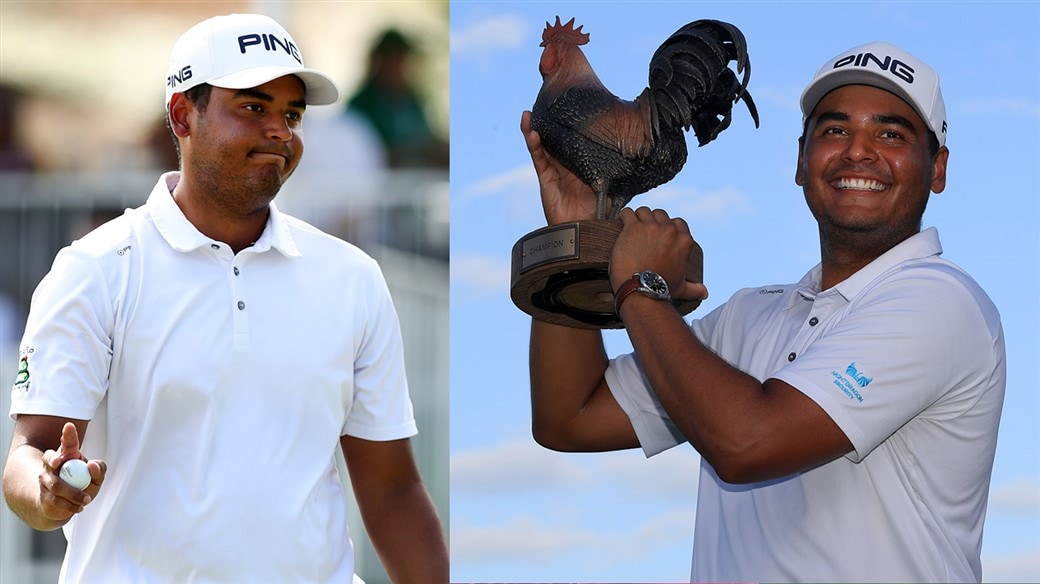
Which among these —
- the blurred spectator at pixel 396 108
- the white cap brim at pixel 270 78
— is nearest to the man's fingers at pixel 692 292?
the white cap brim at pixel 270 78


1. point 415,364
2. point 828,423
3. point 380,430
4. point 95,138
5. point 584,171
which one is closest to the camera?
point 828,423

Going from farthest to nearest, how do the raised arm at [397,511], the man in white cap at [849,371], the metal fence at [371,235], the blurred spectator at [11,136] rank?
the blurred spectator at [11,136] < the metal fence at [371,235] < the raised arm at [397,511] < the man in white cap at [849,371]


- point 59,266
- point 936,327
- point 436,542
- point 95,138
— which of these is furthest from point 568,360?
point 95,138

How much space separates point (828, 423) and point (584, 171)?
120 centimetres

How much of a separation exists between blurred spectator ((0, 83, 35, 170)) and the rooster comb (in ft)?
16.8

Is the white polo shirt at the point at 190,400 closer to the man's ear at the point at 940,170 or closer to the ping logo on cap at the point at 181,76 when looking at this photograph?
the ping logo on cap at the point at 181,76

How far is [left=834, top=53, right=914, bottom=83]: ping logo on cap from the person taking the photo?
425 cm

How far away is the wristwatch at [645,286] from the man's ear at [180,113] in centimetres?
166

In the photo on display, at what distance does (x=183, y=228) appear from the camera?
4.67 meters

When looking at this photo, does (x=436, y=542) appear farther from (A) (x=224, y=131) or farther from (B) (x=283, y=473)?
(A) (x=224, y=131)

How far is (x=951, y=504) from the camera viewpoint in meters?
4.01

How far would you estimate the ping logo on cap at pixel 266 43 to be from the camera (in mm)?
4773

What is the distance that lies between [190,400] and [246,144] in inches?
33.2

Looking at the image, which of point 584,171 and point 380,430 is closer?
point 584,171
